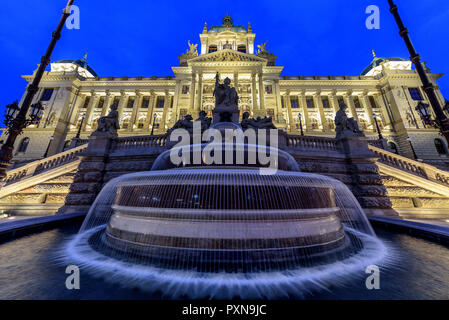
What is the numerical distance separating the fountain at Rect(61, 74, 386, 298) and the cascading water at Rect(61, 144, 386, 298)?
0.7 inches

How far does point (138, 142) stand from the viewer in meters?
9.53

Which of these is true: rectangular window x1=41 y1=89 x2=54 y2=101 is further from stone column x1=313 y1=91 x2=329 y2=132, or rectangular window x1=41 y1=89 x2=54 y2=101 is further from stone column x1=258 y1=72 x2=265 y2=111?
stone column x1=313 y1=91 x2=329 y2=132

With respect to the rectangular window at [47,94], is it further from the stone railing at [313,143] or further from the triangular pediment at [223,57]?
the stone railing at [313,143]

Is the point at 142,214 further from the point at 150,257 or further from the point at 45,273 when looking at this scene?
the point at 45,273

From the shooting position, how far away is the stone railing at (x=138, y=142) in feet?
30.6

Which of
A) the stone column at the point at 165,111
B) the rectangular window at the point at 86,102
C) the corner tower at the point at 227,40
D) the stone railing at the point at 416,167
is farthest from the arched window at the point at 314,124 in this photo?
the rectangular window at the point at 86,102

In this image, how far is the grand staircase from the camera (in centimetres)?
888

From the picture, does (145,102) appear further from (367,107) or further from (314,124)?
(367,107)

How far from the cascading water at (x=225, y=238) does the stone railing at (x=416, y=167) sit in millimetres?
8548

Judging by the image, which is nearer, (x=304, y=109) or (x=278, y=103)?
(x=278, y=103)

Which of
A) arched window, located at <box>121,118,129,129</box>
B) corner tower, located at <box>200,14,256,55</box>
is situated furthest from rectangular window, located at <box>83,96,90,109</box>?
corner tower, located at <box>200,14,256,55</box>


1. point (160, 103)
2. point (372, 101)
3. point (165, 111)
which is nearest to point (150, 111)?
point (165, 111)

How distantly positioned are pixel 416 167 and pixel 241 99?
98.1 feet

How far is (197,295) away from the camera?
217cm
